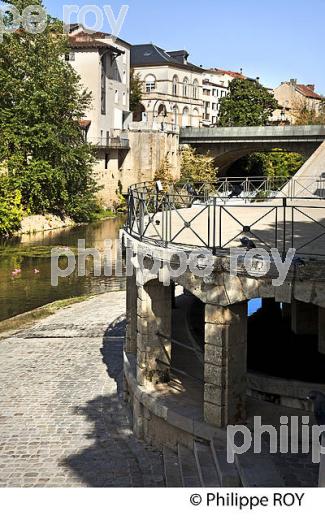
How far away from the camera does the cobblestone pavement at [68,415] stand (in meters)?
10.1

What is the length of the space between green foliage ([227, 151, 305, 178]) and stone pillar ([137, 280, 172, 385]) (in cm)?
5071

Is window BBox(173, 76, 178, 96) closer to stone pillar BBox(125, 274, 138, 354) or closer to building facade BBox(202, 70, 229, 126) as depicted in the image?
building facade BBox(202, 70, 229, 126)

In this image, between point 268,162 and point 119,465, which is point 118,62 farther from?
point 119,465

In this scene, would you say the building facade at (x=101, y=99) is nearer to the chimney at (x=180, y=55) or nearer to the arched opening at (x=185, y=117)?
the arched opening at (x=185, y=117)

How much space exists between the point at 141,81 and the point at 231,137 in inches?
1118

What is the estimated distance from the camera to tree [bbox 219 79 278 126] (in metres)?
71.7

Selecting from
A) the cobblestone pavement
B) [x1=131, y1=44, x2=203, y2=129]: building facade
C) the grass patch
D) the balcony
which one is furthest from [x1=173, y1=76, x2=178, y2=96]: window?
A: the cobblestone pavement

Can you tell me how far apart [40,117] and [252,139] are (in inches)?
771

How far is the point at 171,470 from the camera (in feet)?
31.4

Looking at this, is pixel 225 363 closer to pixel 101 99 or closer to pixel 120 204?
pixel 120 204

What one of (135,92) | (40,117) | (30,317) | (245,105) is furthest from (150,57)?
(30,317)

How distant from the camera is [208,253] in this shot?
352 inches

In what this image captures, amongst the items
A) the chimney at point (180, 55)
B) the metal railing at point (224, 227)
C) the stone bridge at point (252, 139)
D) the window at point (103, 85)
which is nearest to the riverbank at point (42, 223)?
the window at point (103, 85)

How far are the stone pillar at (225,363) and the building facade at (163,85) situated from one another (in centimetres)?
7063
